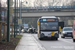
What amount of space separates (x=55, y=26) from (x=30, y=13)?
40426 mm

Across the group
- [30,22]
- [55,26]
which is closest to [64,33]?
[55,26]

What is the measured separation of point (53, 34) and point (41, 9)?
41.2 meters

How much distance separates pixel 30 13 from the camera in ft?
218

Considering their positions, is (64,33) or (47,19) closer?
(47,19)

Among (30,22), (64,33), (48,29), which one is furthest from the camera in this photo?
(30,22)

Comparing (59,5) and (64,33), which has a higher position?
(59,5)

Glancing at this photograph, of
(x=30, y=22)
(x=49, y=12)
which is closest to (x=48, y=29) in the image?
(x=49, y=12)

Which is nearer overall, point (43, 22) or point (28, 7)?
point (43, 22)

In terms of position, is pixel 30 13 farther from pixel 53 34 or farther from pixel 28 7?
pixel 53 34

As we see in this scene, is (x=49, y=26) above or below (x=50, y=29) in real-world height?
above

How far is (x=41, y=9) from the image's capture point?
67.2 m

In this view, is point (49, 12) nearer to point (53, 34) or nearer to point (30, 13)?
point (30, 13)

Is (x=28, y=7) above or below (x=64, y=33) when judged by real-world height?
above

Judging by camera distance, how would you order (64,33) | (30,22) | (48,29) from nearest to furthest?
(48,29) < (64,33) < (30,22)
